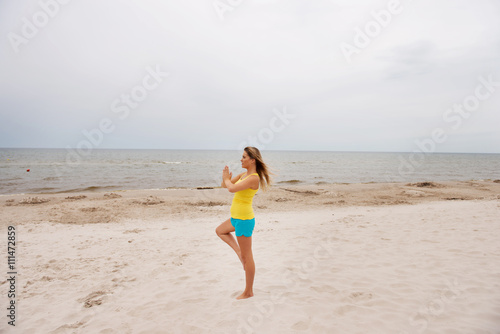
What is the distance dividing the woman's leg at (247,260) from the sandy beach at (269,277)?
111mm

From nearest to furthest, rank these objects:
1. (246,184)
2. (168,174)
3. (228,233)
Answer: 1. (246,184)
2. (228,233)
3. (168,174)

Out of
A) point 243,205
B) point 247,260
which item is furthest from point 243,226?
point 247,260

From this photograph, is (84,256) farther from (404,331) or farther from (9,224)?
(404,331)

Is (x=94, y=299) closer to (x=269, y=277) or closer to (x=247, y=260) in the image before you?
(x=247, y=260)

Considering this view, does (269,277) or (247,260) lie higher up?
(247,260)

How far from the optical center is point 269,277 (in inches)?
189

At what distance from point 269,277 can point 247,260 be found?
116 centimetres

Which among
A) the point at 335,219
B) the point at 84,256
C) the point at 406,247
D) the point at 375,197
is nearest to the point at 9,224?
the point at 84,256

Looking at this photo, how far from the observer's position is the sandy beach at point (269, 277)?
3.43 metres

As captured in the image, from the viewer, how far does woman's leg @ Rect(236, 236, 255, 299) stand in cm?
381

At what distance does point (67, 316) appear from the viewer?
369 centimetres

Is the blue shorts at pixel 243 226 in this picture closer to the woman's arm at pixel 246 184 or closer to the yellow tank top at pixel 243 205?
the yellow tank top at pixel 243 205

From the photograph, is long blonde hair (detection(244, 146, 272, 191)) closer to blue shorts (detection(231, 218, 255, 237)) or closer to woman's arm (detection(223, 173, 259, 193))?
woman's arm (detection(223, 173, 259, 193))

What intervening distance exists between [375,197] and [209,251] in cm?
1180
